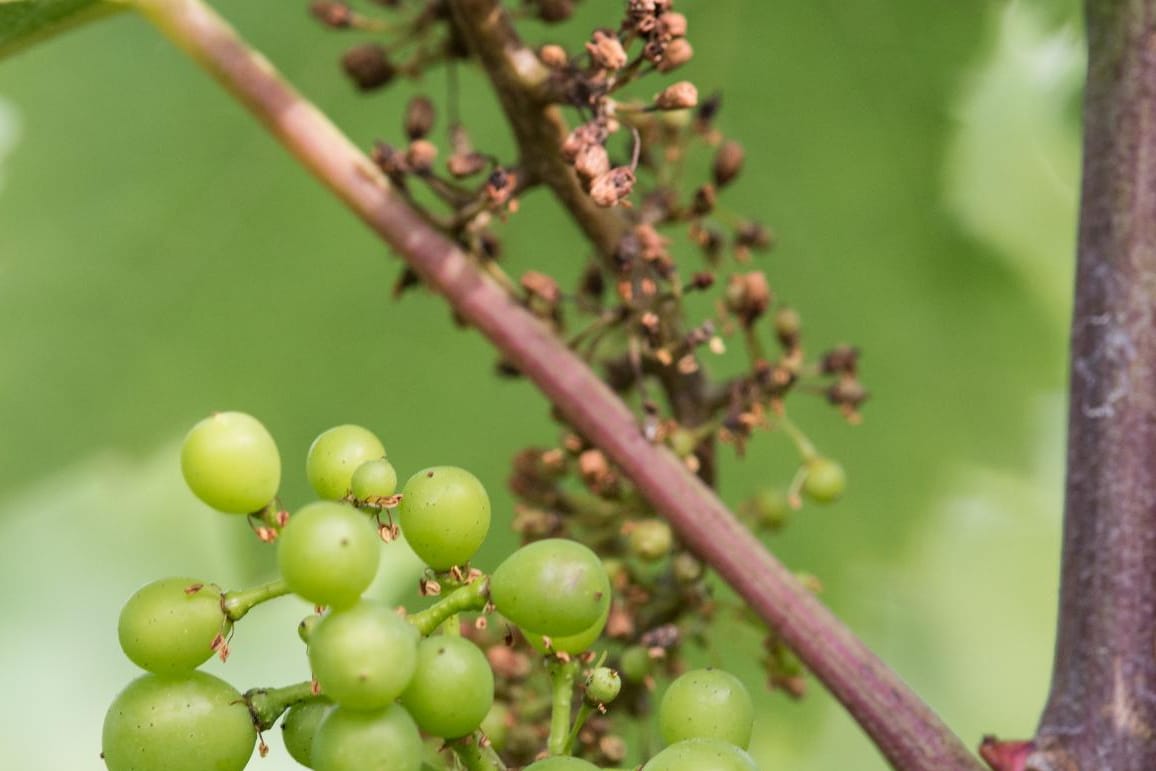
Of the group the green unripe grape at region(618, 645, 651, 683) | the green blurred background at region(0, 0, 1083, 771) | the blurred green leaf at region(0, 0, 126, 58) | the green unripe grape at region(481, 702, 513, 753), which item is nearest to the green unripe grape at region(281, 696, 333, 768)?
the green unripe grape at region(481, 702, 513, 753)

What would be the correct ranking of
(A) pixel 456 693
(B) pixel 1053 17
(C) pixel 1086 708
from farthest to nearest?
(B) pixel 1053 17 → (C) pixel 1086 708 → (A) pixel 456 693

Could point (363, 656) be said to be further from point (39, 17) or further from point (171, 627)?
point (39, 17)

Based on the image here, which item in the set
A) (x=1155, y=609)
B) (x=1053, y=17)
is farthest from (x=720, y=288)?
(x=1155, y=609)

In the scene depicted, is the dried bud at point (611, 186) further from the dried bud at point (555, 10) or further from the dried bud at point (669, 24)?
the dried bud at point (555, 10)

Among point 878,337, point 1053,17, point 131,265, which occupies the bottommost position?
point 878,337

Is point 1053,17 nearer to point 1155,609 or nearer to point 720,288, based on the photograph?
point 720,288

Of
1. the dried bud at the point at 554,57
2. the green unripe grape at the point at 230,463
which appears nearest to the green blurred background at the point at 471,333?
the dried bud at the point at 554,57
